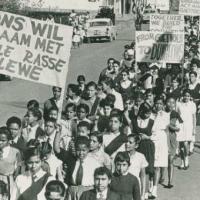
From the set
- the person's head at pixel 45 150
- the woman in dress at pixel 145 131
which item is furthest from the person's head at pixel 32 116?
the woman in dress at pixel 145 131

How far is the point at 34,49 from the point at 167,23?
6929 millimetres

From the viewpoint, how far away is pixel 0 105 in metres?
18.1

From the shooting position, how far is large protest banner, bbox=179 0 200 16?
18.2m

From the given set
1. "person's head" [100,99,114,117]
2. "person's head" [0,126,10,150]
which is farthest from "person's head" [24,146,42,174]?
"person's head" [100,99,114,117]

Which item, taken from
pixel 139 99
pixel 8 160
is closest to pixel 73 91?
pixel 139 99

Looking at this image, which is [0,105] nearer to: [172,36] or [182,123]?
[172,36]

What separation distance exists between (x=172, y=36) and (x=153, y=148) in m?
Result: 5.91

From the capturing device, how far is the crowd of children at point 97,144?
6488mm

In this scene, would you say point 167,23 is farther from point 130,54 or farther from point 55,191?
point 55,191

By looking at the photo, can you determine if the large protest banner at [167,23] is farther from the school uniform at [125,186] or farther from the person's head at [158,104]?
the school uniform at [125,186]

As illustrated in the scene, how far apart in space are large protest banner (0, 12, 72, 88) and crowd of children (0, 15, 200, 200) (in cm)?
49

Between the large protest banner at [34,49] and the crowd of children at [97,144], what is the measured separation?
0.49 metres

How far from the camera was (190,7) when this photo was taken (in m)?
18.3

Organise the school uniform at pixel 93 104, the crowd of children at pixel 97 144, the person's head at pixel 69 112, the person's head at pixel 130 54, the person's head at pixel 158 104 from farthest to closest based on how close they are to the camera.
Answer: the person's head at pixel 130 54 → the school uniform at pixel 93 104 → the person's head at pixel 158 104 → the person's head at pixel 69 112 → the crowd of children at pixel 97 144
